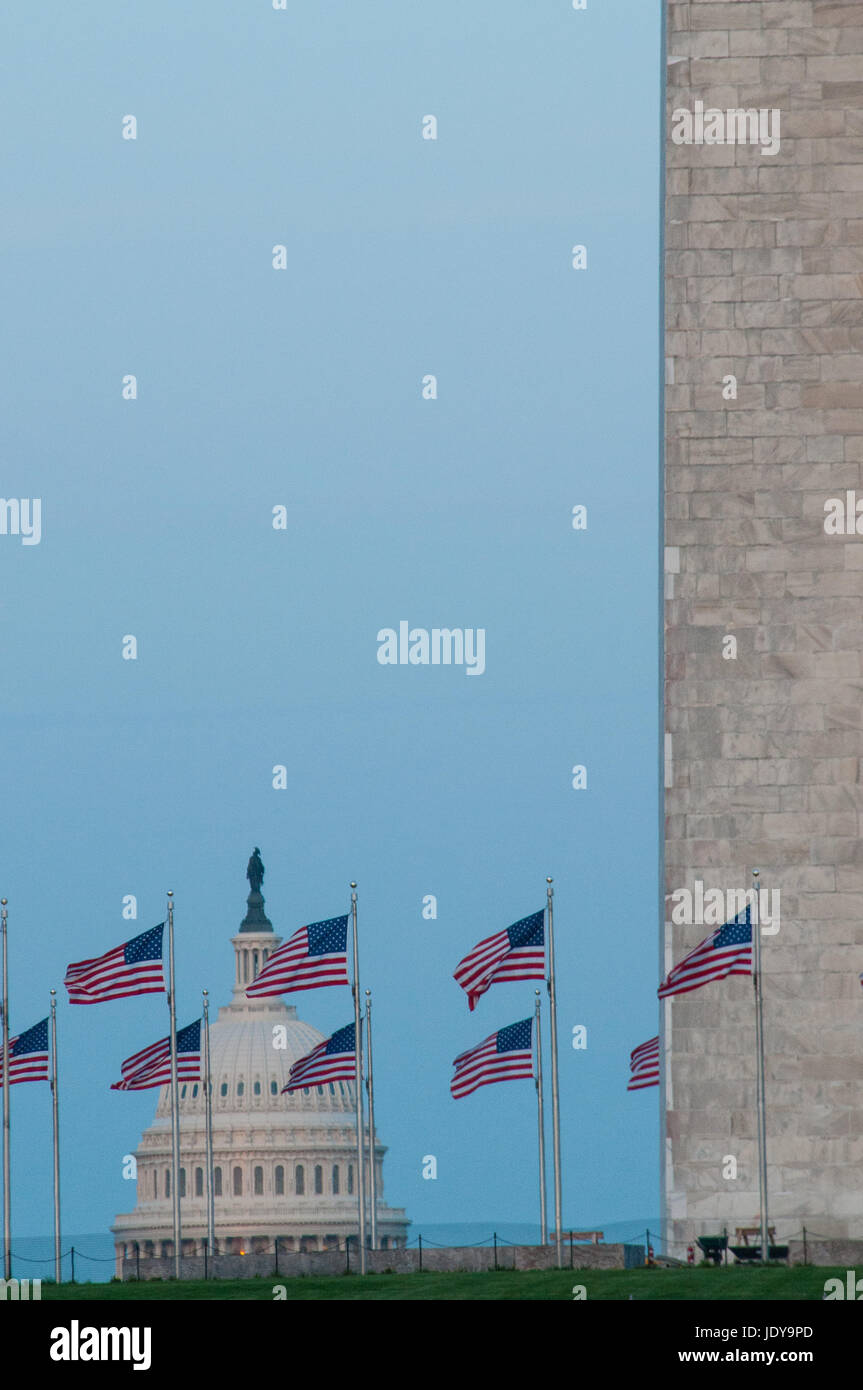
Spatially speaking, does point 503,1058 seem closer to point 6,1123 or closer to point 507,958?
point 507,958

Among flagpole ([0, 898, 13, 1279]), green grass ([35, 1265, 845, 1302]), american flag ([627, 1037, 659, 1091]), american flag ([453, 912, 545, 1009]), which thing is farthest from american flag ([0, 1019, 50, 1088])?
american flag ([627, 1037, 659, 1091])

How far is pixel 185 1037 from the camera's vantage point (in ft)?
211

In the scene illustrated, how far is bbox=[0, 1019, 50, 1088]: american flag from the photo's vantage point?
2366 inches

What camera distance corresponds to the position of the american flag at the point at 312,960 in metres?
58.0

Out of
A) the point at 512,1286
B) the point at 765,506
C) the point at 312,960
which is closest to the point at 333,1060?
the point at 312,960

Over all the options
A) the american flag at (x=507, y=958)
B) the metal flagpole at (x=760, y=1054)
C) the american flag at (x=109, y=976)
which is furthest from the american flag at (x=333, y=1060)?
the metal flagpole at (x=760, y=1054)

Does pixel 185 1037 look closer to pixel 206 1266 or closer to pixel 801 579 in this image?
pixel 206 1266

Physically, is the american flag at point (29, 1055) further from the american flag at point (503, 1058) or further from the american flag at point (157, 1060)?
the american flag at point (503, 1058)

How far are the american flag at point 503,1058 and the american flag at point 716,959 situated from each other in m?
4.03

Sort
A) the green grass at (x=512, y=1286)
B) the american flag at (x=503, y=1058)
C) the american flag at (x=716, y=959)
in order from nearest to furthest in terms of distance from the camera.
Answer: the green grass at (x=512, y=1286), the american flag at (x=716, y=959), the american flag at (x=503, y=1058)

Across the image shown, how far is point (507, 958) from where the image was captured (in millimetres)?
54906

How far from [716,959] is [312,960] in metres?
9.13

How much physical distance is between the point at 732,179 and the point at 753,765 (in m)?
13.7
